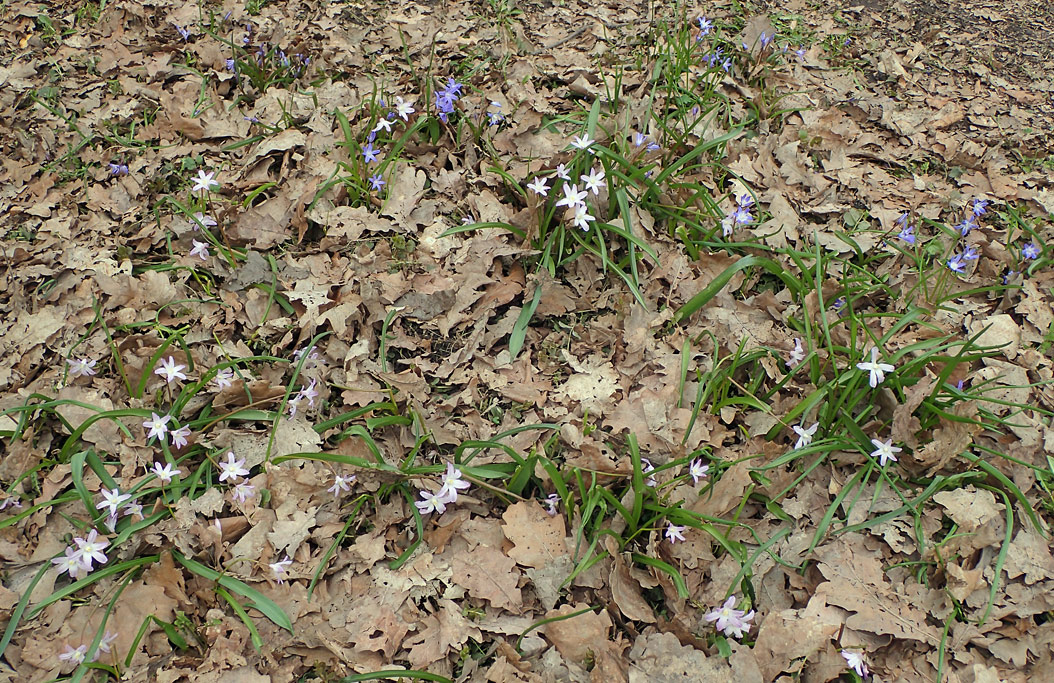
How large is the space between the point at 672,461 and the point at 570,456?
35 cm

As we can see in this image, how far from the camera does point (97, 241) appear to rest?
316cm

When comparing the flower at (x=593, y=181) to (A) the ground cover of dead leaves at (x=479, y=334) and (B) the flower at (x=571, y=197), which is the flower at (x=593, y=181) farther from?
(A) the ground cover of dead leaves at (x=479, y=334)

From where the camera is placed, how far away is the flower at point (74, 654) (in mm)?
2008

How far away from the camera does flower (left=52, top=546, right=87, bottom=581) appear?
85.9 inches

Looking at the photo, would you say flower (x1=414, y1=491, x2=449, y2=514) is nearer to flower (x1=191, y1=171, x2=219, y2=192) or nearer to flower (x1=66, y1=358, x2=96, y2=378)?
flower (x1=66, y1=358, x2=96, y2=378)

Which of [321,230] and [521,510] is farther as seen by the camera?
[321,230]

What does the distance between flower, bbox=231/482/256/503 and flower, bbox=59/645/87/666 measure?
58 cm

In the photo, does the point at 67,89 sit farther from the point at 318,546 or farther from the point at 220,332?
the point at 318,546

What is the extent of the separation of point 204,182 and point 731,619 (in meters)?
2.77

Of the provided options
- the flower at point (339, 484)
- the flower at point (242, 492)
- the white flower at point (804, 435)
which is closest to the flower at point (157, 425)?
the flower at point (242, 492)

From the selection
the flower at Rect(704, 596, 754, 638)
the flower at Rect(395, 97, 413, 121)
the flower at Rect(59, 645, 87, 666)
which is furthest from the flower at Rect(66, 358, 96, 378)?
the flower at Rect(704, 596, 754, 638)

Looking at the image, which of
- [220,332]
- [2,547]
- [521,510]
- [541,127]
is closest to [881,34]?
[541,127]

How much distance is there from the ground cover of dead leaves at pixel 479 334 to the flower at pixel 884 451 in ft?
0.27

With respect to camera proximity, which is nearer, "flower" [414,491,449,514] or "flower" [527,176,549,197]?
"flower" [414,491,449,514]
